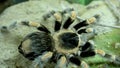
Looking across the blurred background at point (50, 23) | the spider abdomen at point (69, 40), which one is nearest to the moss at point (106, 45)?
the blurred background at point (50, 23)

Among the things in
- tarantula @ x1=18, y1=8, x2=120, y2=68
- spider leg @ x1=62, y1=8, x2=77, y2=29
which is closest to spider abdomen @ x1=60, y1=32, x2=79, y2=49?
tarantula @ x1=18, y1=8, x2=120, y2=68

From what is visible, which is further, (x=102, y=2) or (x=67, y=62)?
(x=102, y=2)

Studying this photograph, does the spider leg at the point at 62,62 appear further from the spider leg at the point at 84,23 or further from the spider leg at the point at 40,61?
the spider leg at the point at 84,23

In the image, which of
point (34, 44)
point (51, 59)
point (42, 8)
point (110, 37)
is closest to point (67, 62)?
point (51, 59)

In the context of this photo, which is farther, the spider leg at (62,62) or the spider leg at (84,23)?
the spider leg at (84,23)

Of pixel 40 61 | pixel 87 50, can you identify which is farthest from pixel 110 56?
pixel 40 61

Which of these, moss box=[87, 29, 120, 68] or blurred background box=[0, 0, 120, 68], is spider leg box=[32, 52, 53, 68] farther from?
moss box=[87, 29, 120, 68]

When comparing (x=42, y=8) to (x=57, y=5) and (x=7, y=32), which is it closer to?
(x=57, y=5)

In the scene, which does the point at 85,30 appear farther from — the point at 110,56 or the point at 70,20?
the point at 110,56
